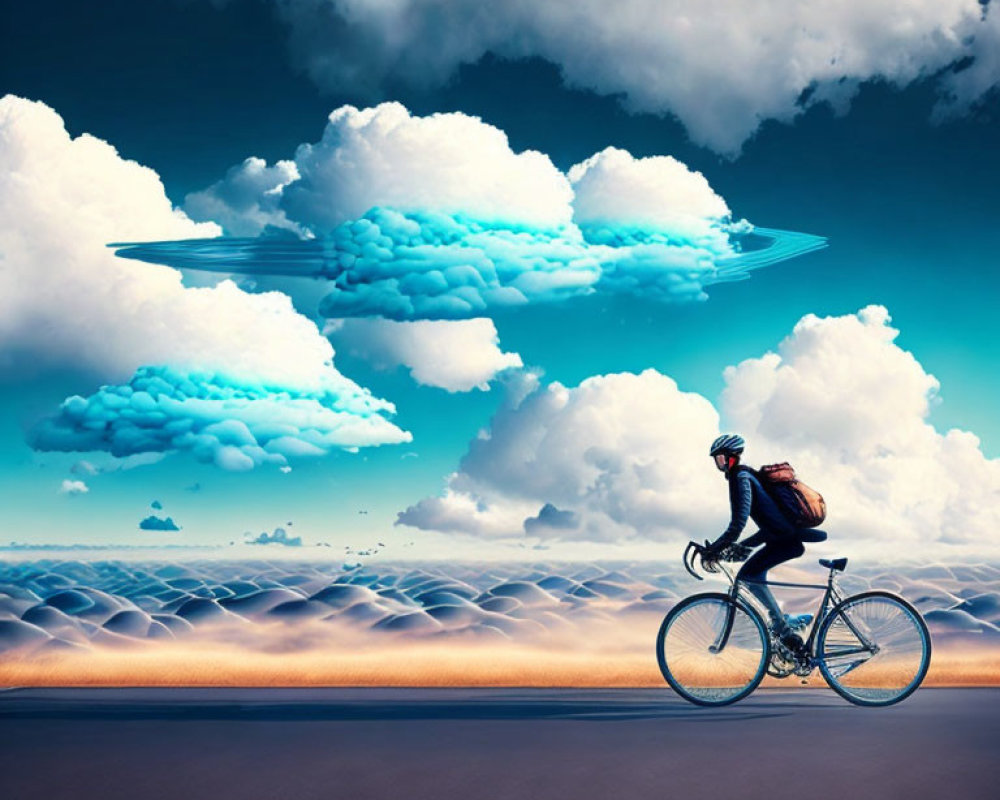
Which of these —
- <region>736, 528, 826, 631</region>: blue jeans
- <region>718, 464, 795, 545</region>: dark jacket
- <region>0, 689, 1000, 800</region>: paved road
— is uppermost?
<region>718, 464, 795, 545</region>: dark jacket

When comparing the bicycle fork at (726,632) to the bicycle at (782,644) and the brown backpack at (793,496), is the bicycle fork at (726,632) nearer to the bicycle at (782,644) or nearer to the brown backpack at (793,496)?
the bicycle at (782,644)


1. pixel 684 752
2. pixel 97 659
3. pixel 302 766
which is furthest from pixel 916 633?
pixel 97 659

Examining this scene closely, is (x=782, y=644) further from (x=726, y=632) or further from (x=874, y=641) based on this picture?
(x=874, y=641)

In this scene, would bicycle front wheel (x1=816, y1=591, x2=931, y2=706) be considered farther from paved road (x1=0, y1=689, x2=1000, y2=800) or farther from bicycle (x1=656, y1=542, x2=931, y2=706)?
paved road (x1=0, y1=689, x2=1000, y2=800)

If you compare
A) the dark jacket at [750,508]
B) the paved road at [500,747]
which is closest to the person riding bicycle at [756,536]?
the dark jacket at [750,508]

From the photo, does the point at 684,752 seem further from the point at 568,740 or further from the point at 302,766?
the point at 302,766

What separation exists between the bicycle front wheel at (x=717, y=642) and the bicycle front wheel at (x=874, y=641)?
2.00 ft

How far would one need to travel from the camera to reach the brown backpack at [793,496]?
845 cm

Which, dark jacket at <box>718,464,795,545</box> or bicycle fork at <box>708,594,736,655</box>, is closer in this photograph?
dark jacket at <box>718,464,795,545</box>

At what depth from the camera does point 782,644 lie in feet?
28.4

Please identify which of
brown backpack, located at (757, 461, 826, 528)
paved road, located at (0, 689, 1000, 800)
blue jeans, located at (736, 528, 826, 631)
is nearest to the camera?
paved road, located at (0, 689, 1000, 800)

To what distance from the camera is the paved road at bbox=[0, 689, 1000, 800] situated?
5.82m

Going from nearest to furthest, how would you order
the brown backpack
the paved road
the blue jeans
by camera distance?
the paved road
the brown backpack
the blue jeans

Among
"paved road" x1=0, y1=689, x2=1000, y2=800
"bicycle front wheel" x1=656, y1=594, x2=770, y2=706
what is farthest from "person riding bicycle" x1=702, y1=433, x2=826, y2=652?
"paved road" x1=0, y1=689, x2=1000, y2=800
